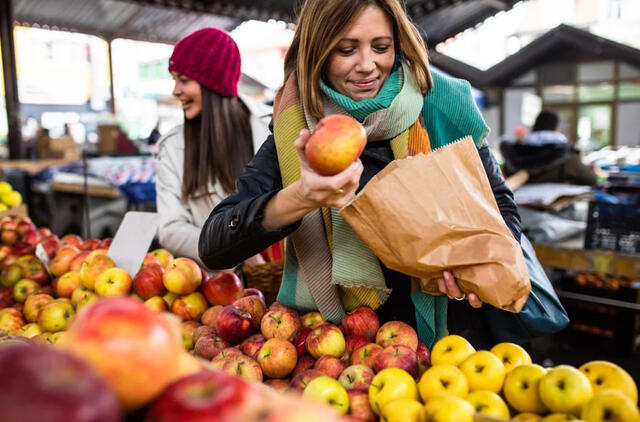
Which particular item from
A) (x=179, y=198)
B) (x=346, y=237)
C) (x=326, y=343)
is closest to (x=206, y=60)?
(x=179, y=198)

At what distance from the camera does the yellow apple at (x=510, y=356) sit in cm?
125

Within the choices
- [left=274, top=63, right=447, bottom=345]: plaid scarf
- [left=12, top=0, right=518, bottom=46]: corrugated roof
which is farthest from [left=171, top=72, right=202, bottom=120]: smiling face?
[left=12, top=0, right=518, bottom=46]: corrugated roof

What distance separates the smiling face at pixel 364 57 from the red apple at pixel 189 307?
93cm

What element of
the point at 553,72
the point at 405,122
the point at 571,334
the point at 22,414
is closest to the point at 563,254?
the point at 571,334

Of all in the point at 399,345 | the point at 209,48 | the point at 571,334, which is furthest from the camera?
the point at 571,334

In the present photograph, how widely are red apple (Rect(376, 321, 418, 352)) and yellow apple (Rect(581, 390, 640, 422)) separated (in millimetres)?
526

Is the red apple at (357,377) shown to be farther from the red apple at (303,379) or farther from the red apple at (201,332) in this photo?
the red apple at (201,332)

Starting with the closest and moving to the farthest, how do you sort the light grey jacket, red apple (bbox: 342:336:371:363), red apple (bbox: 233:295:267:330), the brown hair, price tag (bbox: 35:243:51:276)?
red apple (bbox: 342:336:371:363) < the brown hair < red apple (bbox: 233:295:267:330) < price tag (bbox: 35:243:51:276) < the light grey jacket

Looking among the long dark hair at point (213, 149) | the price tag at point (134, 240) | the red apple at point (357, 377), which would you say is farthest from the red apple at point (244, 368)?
the long dark hair at point (213, 149)

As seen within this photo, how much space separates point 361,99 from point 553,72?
1332cm

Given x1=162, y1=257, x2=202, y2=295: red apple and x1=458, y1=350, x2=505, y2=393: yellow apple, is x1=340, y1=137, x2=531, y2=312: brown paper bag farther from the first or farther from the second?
x1=162, y1=257, x2=202, y2=295: red apple

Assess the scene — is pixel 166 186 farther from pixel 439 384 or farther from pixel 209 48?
pixel 439 384

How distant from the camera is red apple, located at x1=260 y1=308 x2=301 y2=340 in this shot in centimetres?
158

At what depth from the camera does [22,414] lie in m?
0.56
